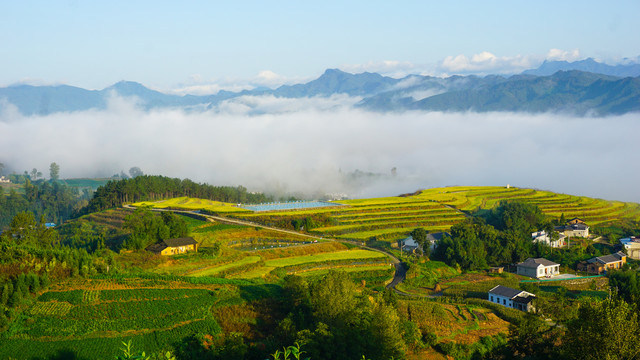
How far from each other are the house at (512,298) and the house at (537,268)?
1085 centimetres

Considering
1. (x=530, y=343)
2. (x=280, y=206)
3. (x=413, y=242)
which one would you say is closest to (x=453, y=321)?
(x=530, y=343)

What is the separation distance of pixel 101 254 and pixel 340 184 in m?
115

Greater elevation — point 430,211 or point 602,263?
point 430,211

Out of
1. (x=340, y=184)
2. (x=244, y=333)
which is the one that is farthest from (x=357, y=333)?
(x=340, y=184)

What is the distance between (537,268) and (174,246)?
3497 centimetres

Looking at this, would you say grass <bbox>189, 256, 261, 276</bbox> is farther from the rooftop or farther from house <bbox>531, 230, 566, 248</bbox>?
house <bbox>531, 230, 566, 248</bbox>

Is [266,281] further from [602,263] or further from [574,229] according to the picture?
[574,229]

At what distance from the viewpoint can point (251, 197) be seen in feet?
412

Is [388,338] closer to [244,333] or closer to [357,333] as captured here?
[357,333]

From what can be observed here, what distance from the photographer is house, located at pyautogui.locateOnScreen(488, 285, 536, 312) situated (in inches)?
1820

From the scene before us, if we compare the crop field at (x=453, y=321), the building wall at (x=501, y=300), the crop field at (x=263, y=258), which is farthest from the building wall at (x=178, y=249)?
the building wall at (x=501, y=300)

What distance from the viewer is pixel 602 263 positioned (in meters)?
60.4

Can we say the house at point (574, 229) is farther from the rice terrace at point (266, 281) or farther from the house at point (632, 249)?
the house at point (632, 249)

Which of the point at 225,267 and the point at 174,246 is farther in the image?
the point at 174,246
